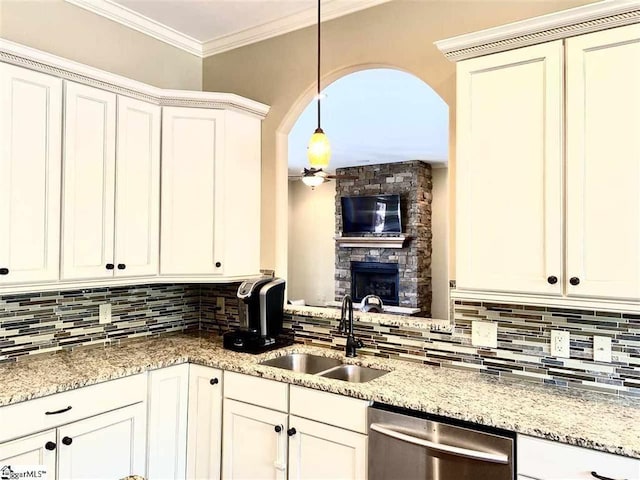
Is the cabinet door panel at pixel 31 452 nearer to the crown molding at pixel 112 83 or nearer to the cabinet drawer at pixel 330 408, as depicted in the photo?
the cabinet drawer at pixel 330 408

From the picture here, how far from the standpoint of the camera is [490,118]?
197 centimetres

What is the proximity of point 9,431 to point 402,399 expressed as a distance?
1541 mm

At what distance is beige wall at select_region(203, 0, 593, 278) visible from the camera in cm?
238

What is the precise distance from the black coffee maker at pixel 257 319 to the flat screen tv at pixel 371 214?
16.8 ft

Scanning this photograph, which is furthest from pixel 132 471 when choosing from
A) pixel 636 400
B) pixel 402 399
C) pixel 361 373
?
pixel 636 400

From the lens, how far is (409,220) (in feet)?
25.1

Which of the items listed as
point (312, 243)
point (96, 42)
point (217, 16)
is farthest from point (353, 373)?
point (312, 243)

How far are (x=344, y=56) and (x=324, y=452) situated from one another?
2.11m

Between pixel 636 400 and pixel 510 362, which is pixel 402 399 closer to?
pixel 510 362

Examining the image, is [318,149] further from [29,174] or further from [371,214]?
[371,214]

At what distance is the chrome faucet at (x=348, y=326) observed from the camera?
2.54 metres

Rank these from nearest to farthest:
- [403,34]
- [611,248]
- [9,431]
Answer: [611,248], [9,431], [403,34]

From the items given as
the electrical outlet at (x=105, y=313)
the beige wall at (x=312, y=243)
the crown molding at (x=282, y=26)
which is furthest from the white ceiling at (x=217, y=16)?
the beige wall at (x=312, y=243)

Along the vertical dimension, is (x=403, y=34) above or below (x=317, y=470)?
above
